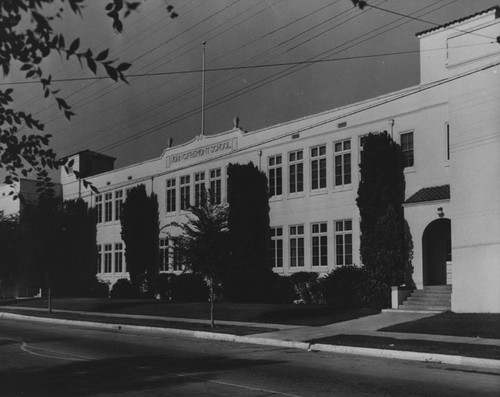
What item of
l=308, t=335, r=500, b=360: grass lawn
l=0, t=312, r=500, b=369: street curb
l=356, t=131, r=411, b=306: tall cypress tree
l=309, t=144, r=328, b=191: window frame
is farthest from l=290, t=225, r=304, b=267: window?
l=308, t=335, r=500, b=360: grass lawn

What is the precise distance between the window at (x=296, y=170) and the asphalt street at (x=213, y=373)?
1442 cm

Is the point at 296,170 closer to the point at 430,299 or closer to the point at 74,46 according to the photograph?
the point at 430,299

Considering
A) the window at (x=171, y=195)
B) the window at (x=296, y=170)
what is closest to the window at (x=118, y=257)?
the window at (x=171, y=195)

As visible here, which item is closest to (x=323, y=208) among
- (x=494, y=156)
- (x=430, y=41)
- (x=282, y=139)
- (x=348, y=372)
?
(x=282, y=139)

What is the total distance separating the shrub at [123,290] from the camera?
38.7 meters

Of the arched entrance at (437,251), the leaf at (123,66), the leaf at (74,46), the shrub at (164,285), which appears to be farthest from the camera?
the shrub at (164,285)

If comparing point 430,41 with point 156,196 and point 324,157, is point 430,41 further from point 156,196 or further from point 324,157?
point 156,196

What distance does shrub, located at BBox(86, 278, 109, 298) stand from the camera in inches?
1692

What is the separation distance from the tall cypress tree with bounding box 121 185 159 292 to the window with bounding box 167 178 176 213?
1.13 m

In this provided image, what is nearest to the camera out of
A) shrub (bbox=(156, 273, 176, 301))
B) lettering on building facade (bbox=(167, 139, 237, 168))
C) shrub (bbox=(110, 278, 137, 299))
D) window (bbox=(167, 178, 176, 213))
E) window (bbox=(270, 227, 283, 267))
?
window (bbox=(270, 227, 283, 267))

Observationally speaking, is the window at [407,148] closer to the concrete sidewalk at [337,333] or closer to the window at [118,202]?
the concrete sidewalk at [337,333]

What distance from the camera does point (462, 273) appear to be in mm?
20938

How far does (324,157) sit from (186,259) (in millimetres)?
9968

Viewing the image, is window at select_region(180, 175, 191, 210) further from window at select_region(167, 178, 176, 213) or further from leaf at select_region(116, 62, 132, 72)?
leaf at select_region(116, 62, 132, 72)
